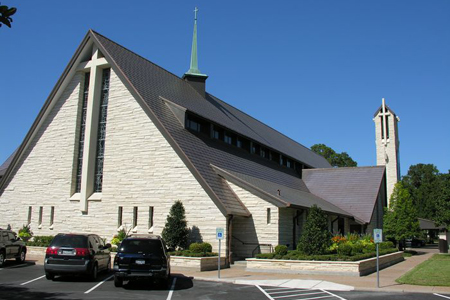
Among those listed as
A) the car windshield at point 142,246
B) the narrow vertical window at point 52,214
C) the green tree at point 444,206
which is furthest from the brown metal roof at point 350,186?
the car windshield at point 142,246

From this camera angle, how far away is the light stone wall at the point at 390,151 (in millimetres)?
47819

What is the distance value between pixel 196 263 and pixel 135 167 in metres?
8.10

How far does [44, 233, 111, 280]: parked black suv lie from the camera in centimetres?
1520

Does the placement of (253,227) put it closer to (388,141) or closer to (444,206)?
(444,206)

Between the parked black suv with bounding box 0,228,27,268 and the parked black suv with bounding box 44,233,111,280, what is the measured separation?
4693 millimetres

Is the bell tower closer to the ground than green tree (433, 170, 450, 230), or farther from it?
farther from it

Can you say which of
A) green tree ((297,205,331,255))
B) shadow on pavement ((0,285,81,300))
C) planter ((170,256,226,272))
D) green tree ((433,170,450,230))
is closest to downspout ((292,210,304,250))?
green tree ((297,205,331,255))

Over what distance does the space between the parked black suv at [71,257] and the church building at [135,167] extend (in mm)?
8453

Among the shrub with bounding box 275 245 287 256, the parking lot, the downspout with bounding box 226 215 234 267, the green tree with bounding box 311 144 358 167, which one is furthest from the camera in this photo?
the green tree with bounding box 311 144 358 167

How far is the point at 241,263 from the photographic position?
23.3m

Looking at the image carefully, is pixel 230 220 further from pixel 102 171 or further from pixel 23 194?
pixel 23 194

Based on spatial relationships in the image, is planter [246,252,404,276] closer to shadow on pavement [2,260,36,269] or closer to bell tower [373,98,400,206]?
shadow on pavement [2,260,36,269]

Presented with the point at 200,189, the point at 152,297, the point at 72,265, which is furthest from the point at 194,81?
the point at 152,297

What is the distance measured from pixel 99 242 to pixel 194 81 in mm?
21057
